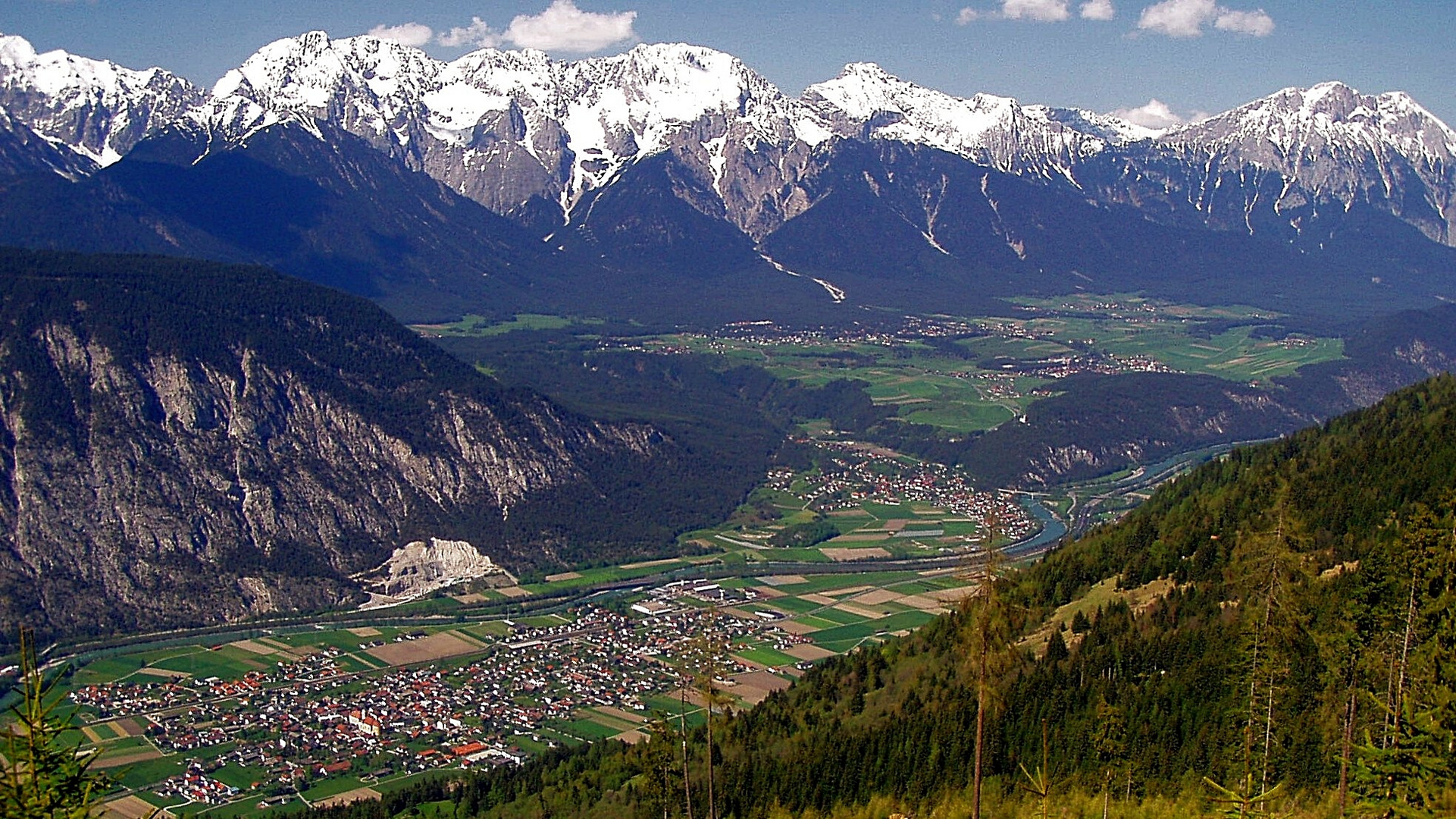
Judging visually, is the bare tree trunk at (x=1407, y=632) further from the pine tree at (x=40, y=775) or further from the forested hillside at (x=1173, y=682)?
the pine tree at (x=40, y=775)

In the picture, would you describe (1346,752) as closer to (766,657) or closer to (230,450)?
(766,657)

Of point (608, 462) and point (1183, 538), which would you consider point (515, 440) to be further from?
point (1183, 538)

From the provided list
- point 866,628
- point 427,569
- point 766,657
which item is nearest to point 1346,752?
point 766,657

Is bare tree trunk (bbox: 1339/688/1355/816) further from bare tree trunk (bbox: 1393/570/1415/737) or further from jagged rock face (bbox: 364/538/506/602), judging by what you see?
jagged rock face (bbox: 364/538/506/602)

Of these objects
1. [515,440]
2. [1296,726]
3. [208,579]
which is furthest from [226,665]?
[1296,726]

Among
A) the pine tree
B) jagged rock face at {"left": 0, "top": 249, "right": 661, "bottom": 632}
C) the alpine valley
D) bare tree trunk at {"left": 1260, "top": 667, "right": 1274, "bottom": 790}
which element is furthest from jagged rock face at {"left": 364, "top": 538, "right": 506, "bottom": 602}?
the pine tree

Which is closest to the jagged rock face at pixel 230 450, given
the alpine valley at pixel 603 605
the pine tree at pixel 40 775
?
the alpine valley at pixel 603 605
